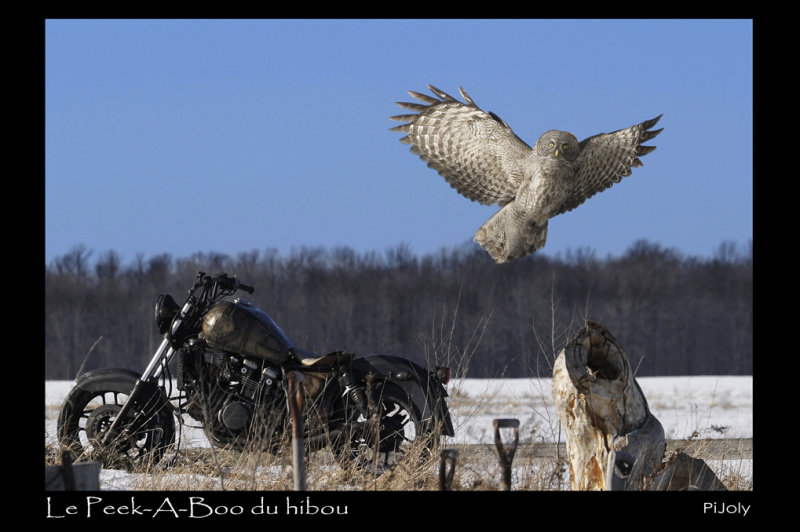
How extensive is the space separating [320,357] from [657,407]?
779cm

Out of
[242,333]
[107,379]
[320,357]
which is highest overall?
A: [242,333]

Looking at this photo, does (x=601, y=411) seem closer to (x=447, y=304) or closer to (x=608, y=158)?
(x=608, y=158)

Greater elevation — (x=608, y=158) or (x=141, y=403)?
(x=608, y=158)

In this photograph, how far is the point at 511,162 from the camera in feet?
20.0

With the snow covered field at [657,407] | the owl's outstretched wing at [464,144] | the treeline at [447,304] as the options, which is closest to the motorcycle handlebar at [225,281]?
the snow covered field at [657,407]

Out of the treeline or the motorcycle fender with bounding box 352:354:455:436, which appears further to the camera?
the treeline

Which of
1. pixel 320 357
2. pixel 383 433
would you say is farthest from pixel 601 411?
pixel 320 357

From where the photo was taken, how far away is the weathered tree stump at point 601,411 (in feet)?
13.9

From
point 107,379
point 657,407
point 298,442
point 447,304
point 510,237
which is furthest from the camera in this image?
point 447,304

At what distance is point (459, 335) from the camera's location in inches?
1313

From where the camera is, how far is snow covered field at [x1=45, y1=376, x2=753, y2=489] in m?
7.86

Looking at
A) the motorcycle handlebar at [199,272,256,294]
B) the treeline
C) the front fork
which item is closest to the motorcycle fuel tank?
the motorcycle handlebar at [199,272,256,294]

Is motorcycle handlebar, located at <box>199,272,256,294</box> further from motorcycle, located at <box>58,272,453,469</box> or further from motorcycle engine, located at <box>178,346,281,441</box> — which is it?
motorcycle engine, located at <box>178,346,281,441</box>
